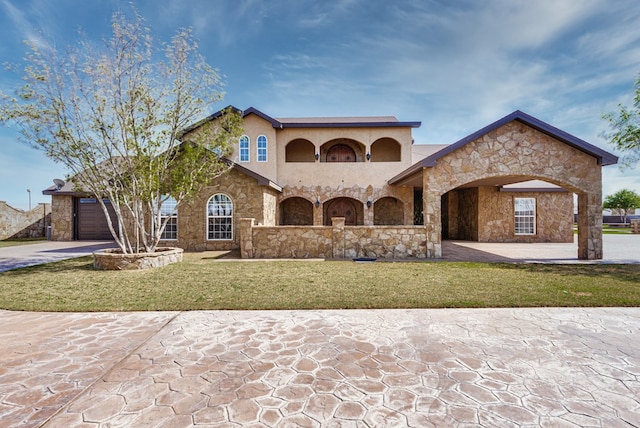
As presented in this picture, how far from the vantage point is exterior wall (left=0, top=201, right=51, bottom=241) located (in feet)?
67.6

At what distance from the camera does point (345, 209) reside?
65.0 ft

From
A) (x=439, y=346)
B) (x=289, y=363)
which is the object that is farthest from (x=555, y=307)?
(x=289, y=363)

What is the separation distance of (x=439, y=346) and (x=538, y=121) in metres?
10.9

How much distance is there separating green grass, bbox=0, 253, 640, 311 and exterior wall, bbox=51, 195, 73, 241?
11.8 m

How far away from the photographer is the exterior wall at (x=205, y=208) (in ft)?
46.6

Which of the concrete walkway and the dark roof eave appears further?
the dark roof eave

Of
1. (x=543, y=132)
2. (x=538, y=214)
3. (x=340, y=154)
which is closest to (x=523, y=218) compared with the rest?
(x=538, y=214)

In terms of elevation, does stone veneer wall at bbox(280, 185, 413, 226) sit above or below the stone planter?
above

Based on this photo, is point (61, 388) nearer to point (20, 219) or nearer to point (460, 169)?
point (460, 169)

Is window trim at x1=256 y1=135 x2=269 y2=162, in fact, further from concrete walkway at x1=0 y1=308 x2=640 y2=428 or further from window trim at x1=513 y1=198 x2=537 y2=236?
window trim at x1=513 y1=198 x2=537 y2=236

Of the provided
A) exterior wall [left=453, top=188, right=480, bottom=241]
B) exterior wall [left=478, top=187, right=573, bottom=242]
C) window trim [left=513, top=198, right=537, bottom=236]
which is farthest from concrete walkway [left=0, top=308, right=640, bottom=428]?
window trim [left=513, top=198, right=537, bottom=236]

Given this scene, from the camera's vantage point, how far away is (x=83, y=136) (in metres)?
9.62

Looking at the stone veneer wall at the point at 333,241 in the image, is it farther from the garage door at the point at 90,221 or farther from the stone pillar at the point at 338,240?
the garage door at the point at 90,221

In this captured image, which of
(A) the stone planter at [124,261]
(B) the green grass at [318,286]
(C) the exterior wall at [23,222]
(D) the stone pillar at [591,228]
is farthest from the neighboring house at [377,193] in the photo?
(C) the exterior wall at [23,222]
